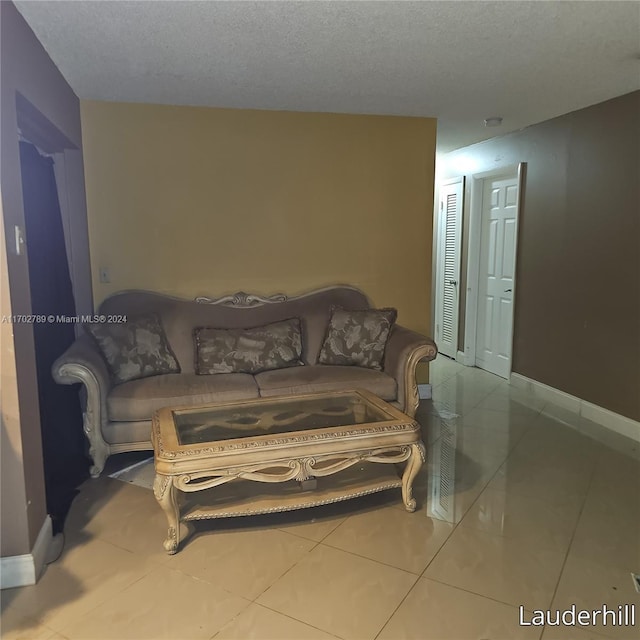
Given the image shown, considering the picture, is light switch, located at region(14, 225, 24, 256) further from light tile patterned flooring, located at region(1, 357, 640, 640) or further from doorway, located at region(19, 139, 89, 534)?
light tile patterned flooring, located at region(1, 357, 640, 640)

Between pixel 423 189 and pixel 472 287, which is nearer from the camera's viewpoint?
pixel 423 189

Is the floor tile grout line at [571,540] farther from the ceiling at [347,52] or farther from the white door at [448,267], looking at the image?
the white door at [448,267]

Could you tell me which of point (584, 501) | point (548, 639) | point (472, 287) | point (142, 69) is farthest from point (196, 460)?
point (472, 287)

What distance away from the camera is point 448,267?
6.08 m

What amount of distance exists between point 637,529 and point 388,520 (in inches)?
45.5

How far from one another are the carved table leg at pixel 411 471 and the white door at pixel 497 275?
8.99 ft

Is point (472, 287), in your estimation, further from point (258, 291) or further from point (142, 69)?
point (142, 69)

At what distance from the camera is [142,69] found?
3059 millimetres

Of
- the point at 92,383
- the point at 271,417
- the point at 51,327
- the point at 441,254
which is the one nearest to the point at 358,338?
the point at 271,417

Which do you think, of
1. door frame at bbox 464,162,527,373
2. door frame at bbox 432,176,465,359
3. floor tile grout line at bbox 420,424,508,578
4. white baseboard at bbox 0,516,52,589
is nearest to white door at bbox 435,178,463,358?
door frame at bbox 432,176,465,359

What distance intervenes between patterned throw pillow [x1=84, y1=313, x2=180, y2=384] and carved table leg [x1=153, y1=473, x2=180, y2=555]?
127 centimetres

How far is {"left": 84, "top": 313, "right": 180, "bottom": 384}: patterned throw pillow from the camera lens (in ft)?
10.8

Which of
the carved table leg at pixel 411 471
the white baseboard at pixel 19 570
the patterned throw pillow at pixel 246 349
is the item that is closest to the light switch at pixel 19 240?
the white baseboard at pixel 19 570

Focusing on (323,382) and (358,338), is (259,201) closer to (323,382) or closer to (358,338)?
(358,338)
